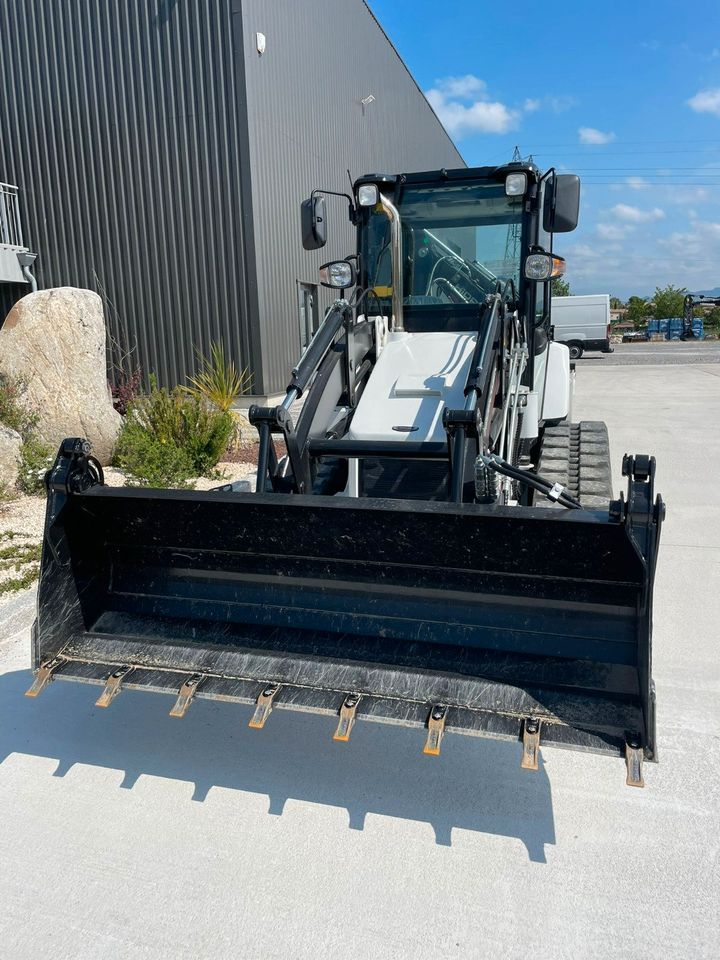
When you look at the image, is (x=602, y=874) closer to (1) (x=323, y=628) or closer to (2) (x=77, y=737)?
(1) (x=323, y=628)

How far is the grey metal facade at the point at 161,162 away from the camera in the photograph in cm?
1238

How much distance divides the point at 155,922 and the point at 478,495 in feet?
8.09

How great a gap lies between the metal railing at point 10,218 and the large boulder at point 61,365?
547cm

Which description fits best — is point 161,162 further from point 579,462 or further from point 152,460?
point 579,462

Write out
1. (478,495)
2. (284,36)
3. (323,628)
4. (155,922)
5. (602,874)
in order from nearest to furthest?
1. (155,922)
2. (602,874)
3. (323,628)
4. (478,495)
5. (284,36)

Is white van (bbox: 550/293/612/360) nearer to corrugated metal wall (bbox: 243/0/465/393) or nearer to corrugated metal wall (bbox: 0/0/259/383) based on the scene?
corrugated metal wall (bbox: 243/0/465/393)

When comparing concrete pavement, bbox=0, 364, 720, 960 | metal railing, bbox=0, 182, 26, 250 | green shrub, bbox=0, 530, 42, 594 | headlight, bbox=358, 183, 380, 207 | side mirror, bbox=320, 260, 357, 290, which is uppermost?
metal railing, bbox=0, 182, 26, 250

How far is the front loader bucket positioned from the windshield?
281 centimetres

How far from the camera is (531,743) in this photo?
2582mm

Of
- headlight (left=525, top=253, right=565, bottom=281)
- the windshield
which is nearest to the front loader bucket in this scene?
headlight (left=525, top=253, right=565, bottom=281)

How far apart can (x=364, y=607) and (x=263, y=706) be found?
653mm

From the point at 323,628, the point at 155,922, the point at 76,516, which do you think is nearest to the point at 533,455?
the point at 323,628

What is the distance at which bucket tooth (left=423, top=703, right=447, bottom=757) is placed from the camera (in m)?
2.60

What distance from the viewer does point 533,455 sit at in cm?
630
